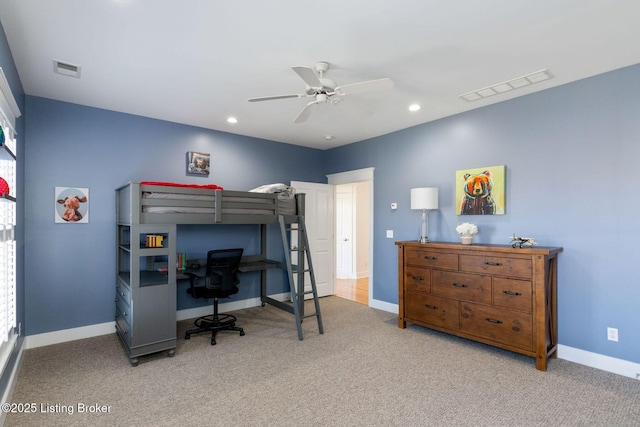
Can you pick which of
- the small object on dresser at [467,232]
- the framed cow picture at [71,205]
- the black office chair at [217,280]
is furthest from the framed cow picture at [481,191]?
the framed cow picture at [71,205]

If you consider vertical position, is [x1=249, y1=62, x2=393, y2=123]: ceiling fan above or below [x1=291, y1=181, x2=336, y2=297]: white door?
above

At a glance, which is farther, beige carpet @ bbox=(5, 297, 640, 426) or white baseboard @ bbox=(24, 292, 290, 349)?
white baseboard @ bbox=(24, 292, 290, 349)

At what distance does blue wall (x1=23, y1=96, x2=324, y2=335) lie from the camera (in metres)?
3.54

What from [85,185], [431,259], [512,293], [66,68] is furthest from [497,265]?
[85,185]

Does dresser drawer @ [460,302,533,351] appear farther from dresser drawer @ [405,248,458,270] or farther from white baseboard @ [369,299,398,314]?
white baseboard @ [369,299,398,314]

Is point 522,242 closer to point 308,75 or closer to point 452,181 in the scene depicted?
point 452,181

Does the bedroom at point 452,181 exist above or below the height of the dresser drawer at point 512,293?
above

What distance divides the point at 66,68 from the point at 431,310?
4416 mm

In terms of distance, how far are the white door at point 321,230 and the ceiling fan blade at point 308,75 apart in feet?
10.1

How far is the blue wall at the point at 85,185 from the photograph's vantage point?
3.54 meters

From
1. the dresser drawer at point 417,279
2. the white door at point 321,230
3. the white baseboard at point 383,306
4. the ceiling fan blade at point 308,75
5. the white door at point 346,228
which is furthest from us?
the white door at point 346,228

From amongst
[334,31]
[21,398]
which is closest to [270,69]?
[334,31]

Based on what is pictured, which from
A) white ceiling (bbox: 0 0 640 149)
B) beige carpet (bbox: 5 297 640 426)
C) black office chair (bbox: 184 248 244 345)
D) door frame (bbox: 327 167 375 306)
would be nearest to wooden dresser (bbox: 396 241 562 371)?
beige carpet (bbox: 5 297 640 426)

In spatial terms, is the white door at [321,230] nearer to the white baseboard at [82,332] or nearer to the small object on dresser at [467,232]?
the white baseboard at [82,332]
